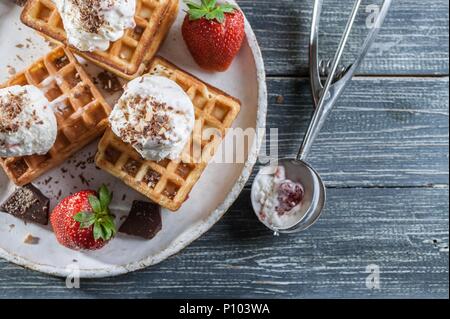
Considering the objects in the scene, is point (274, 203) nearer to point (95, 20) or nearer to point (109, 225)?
point (109, 225)

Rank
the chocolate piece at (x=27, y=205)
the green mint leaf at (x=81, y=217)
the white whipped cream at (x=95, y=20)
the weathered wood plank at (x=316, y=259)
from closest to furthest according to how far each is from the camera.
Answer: the white whipped cream at (x=95, y=20), the green mint leaf at (x=81, y=217), the chocolate piece at (x=27, y=205), the weathered wood plank at (x=316, y=259)

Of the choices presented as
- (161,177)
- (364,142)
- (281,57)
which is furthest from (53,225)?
(364,142)

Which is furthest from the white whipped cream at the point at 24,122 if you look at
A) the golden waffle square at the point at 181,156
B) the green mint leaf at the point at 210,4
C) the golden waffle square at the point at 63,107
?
the green mint leaf at the point at 210,4

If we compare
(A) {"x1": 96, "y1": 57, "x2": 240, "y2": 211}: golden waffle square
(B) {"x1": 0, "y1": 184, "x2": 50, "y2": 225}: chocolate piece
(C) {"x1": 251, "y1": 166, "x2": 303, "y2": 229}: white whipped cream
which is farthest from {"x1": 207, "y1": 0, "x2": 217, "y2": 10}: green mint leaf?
(B) {"x1": 0, "y1": 184, "x2": 50, "y2": 225}: chocolate piece

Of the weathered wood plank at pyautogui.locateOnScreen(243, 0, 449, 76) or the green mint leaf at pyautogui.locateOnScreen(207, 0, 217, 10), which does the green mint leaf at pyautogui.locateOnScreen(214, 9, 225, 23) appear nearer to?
the green mint leaf at pyautogui.locateOnScreen(207, 0, 217, 10)

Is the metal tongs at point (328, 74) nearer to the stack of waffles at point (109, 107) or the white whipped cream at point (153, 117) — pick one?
the stack of waffles at point (109, 107)
